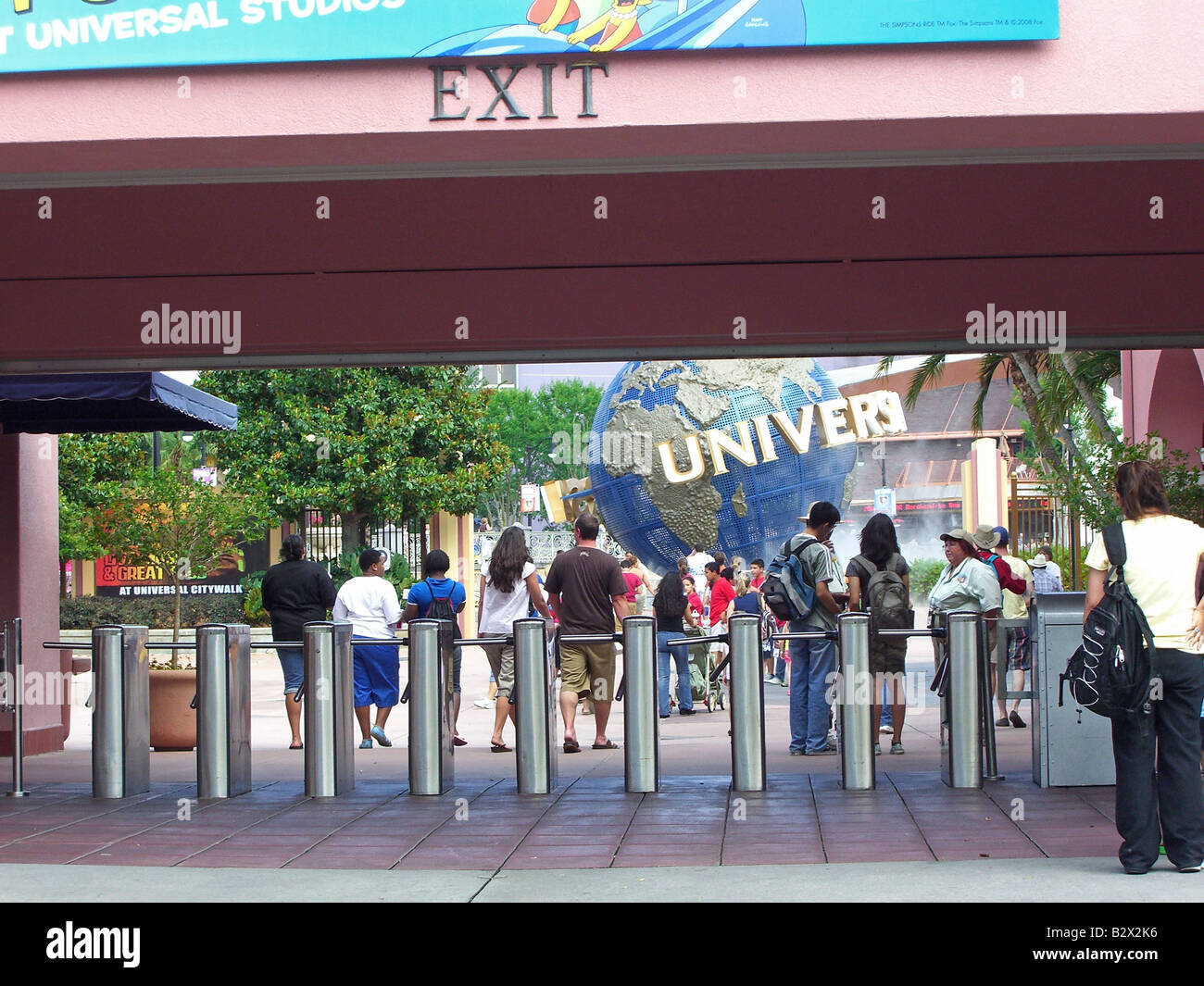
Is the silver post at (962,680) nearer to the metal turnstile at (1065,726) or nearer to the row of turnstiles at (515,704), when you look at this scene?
the row of turnstiles at (515,704)

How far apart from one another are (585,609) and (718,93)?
186 inches

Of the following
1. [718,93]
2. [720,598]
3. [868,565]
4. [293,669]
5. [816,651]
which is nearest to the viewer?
[718,93]

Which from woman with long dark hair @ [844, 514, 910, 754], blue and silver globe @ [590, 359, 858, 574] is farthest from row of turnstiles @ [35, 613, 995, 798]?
blue and silver globe @ [590, 359, 858, 574]

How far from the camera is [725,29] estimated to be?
21.7 ft

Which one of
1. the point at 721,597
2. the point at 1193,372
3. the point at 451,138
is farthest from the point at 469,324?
the point at 1193,372

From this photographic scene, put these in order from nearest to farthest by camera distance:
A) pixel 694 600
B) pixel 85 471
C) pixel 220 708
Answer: pixel 220 708 < pixel 694 600 < pixel 85 471

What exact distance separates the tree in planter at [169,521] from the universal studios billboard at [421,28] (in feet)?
42.2

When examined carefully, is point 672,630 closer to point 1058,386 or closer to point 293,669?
point 293,669

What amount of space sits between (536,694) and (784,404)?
18.8 m

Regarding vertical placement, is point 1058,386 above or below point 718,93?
below

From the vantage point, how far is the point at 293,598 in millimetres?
11000

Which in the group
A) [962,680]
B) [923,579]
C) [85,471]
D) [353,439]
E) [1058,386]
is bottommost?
[923,579]

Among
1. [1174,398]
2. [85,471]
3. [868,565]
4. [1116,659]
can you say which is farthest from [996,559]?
[85,471]
